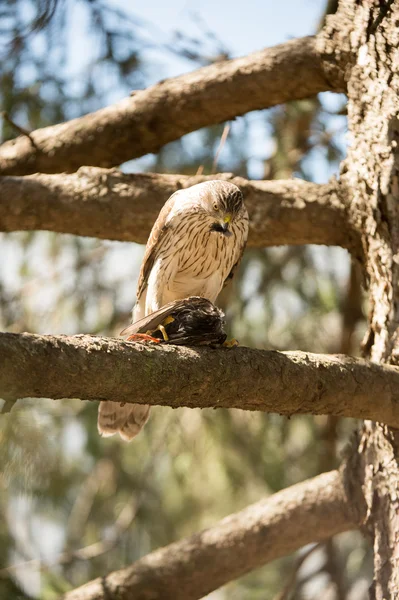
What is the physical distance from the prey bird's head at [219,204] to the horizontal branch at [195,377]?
4.01ft

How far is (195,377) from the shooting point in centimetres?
259

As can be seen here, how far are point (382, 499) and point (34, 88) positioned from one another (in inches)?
148

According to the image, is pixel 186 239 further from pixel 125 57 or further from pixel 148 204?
pixel 125 57

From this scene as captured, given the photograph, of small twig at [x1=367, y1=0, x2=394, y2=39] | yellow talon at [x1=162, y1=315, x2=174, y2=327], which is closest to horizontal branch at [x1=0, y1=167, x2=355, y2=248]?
small twig at [x1=367, y1=0, x2=394, y2=39]

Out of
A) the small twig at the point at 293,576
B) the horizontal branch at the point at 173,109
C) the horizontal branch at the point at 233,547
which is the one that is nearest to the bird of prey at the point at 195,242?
the horizontal branch at the point at 173,109

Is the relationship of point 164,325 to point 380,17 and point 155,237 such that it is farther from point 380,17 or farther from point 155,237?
point 380,17

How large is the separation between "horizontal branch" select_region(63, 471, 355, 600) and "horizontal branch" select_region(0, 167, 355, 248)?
1.34m

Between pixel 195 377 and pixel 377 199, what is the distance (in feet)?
5.41

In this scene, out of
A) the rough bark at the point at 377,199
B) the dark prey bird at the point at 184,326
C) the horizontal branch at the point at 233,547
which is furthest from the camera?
the horizontal branch at the point at 233,547

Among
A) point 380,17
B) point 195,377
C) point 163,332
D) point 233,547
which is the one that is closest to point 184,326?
point 163,332

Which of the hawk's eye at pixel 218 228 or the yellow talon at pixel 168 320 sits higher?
the hawk's eye at pixel 218 228

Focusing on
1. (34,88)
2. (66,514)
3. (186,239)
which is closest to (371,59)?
(186,239)

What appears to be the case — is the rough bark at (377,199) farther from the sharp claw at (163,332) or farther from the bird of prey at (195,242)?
the sharp claw at (163,332)

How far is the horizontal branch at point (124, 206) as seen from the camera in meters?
4.11
